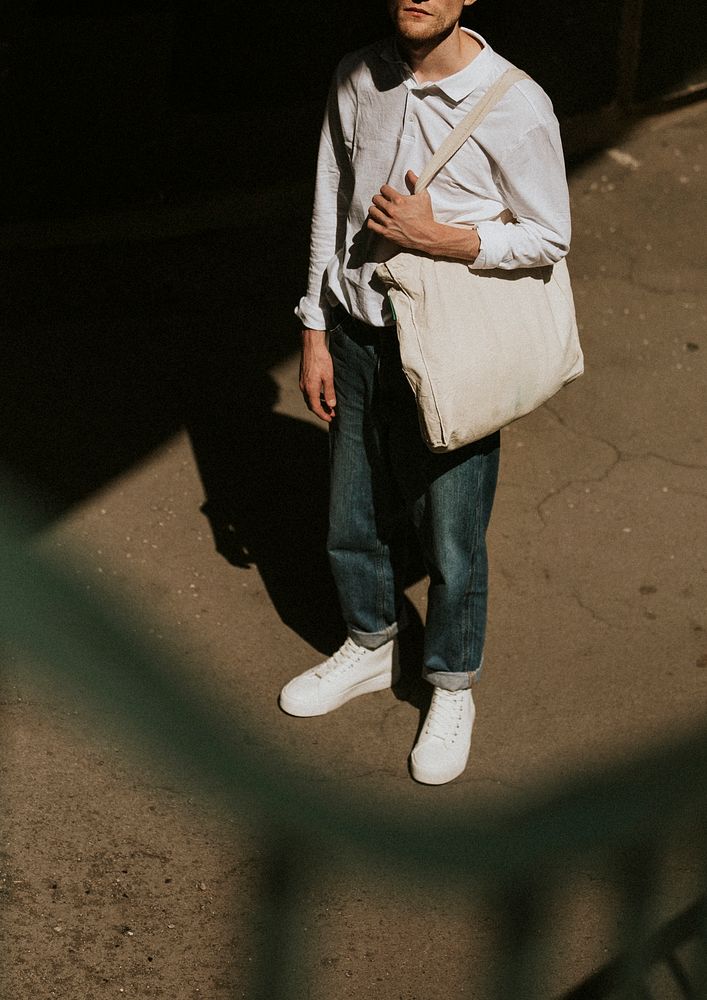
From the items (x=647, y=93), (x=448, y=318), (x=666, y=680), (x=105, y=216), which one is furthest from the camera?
(x=647, y=93)

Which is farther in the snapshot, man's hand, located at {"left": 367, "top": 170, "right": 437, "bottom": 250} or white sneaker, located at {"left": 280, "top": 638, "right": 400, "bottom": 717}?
white sneaker, located at {"left": 280, "top": 638, "right": 400, "bottom": 717}

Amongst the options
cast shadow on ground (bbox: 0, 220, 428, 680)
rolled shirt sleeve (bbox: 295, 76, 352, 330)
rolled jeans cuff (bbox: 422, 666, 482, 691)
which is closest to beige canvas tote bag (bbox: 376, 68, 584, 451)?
rolled shirt sleeve (bbox: 295, 76, 352, 330)

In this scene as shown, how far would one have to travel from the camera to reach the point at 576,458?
4.16 metres

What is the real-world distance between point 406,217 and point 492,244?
0.18 metres

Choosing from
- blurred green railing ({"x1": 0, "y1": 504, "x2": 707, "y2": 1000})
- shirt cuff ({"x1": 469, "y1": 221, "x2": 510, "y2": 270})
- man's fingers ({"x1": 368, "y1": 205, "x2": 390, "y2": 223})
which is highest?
man's fingers ({"x1": 368, "y1": 205, "x2": 390, "y2": 223})

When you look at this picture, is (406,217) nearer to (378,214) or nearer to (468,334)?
(378,214)

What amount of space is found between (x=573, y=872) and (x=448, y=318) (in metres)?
1.34

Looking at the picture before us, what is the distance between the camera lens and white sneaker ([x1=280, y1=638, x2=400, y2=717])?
324 centimetres

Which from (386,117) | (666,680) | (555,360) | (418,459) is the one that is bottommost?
(666,680)

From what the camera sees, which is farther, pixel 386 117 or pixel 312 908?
pixel 312 908

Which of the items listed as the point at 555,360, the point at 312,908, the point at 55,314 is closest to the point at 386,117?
the point at 555,360

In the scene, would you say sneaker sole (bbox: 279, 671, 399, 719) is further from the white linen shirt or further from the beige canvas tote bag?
the white linen shirt

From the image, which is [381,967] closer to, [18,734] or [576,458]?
[18,734]

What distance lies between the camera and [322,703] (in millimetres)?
3242
